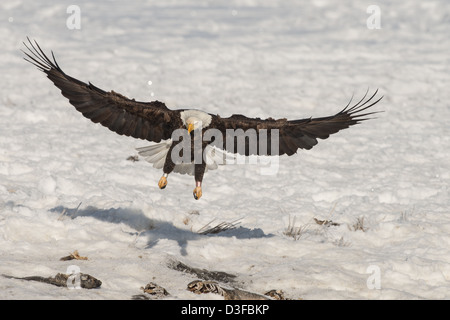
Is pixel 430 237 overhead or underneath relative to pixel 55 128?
underneath

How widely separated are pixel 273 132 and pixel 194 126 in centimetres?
89

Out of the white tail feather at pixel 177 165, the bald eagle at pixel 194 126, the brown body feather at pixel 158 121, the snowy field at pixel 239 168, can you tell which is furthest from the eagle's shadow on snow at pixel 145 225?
the brown body feather at pixel 158 121

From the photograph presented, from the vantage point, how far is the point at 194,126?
20.8 ft

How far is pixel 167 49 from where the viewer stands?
1505cm

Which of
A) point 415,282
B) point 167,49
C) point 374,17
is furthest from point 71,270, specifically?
point 374,17

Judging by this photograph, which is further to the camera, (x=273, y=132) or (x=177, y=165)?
(x=177, y=165)

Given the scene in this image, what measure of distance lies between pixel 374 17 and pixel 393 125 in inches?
330

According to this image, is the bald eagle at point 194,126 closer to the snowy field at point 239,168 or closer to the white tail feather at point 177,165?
the white tail feather at point 177,165

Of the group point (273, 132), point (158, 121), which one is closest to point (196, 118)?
point (158, 121)

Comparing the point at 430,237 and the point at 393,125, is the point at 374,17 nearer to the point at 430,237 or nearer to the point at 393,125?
the point at 393,125

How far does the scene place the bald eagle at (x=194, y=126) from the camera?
21.3ft

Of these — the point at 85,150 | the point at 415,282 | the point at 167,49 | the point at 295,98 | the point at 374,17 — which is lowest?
the point at 415,282

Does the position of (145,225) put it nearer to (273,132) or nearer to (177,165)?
(177,165)

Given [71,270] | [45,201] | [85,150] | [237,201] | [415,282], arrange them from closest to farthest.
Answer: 1. [71,270]
2. [415,282]
3. [45,201]
4. [237,201]
5. [85,150]
